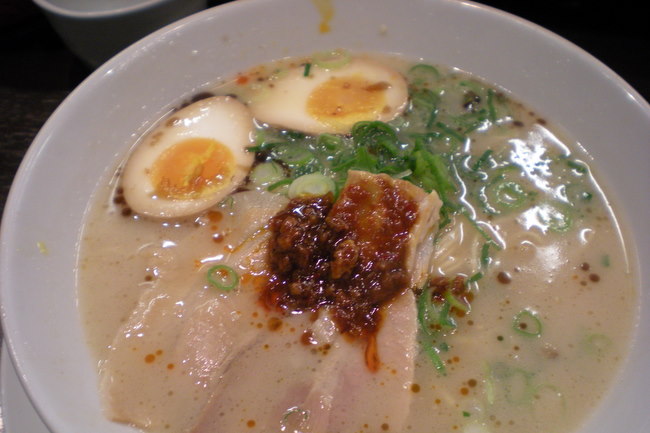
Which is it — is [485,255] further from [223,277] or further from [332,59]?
[332,59]

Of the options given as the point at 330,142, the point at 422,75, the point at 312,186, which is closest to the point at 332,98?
the point at 330,142

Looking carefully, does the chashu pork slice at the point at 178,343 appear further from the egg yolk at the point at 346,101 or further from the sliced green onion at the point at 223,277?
the egg yolk at the point at 346,101

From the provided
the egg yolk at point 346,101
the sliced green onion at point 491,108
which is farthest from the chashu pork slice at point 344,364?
the sliced green onion at point 491,108

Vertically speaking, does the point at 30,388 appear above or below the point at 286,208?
below

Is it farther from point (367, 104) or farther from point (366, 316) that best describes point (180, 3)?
point (366, 316)

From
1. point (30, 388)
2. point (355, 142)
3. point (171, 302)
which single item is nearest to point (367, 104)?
point (355, 142)
